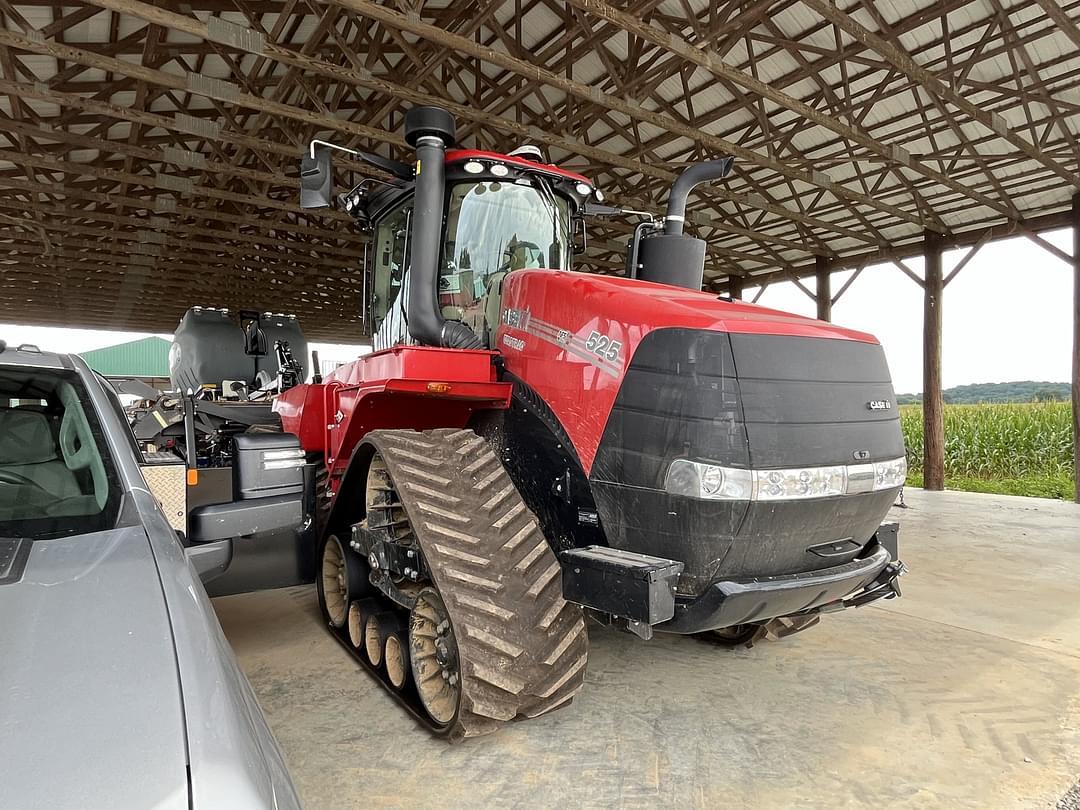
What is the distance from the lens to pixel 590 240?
1397cm

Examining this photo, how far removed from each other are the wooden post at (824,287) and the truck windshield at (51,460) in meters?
13.6

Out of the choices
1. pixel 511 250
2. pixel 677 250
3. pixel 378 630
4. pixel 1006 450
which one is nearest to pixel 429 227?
pixel 511 250

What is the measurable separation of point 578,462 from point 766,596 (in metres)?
0.80

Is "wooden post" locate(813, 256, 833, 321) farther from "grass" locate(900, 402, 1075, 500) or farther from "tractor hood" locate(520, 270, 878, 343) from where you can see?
"tractor hood" locate(520, 270, 878, 343)

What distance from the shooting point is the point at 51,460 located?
6.86ft

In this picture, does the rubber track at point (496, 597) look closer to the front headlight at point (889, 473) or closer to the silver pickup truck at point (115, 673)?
the silver pickup truck at point (115, 673)

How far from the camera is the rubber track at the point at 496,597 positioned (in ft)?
7.71

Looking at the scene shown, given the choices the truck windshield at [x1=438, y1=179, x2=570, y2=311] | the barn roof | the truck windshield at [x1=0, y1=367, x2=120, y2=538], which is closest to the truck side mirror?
the truck windshield at [x1=438, y1=179, x2=570, y2=311]

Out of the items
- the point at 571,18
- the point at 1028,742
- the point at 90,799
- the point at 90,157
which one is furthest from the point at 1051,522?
the point at 90,157

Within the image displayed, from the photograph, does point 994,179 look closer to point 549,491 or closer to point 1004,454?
point 1004,454

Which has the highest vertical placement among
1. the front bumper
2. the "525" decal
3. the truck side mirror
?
the truck side mirror

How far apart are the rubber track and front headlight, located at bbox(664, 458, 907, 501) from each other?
63 cm

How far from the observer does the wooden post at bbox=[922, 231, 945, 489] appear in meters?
11.7

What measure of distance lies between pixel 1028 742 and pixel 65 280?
20911 millimetres
